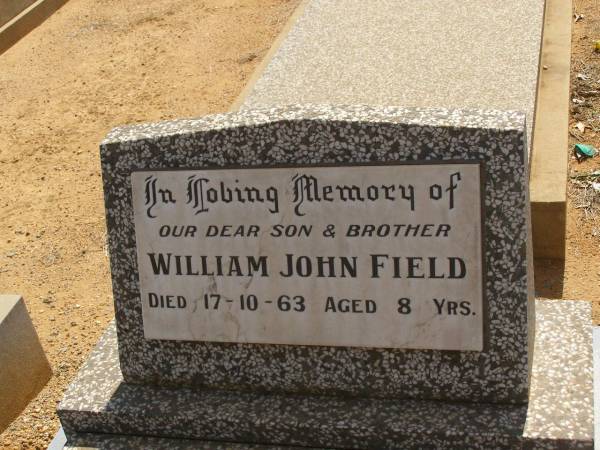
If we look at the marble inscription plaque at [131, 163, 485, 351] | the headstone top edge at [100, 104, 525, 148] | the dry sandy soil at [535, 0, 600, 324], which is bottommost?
the dry sandy soil at [535, 0, 600, 324]

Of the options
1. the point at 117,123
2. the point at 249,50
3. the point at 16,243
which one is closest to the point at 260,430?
the point at 16,243

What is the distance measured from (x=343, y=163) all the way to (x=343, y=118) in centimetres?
12

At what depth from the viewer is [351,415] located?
272 cm

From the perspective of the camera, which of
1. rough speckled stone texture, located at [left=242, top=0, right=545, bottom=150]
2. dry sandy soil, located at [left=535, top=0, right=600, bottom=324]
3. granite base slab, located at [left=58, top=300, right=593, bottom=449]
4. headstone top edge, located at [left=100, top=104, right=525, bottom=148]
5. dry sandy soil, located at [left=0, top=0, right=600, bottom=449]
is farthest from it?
rough speckled stone texture, located at [left=242, top=0, right=545, bottom=150]

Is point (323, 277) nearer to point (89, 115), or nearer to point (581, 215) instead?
point (581, 215)

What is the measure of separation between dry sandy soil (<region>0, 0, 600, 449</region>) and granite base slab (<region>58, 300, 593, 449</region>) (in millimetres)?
846

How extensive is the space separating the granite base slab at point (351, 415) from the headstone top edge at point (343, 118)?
2.57 feet

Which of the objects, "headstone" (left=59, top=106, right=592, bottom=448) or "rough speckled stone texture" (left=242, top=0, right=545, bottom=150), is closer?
"headstone" (left=59, top=106, right=592, bottom=448)

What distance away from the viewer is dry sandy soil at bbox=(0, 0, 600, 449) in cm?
429

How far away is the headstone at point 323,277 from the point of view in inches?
99.3

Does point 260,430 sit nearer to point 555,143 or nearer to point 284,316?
point 284,316

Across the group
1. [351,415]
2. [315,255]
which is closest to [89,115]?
[315,255]

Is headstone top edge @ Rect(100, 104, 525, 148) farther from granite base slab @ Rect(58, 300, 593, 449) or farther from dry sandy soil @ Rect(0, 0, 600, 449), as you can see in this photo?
dry sandy soil @ Rect(0, 0, 600, 449)

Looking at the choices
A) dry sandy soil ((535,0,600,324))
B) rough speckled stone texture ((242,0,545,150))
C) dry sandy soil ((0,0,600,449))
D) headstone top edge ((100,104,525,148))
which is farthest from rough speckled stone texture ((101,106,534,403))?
rough speckled stone texture ((242,0,545,150))
